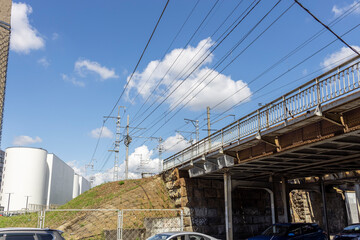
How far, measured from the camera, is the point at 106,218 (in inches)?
931

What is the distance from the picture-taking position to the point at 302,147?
15602 mm

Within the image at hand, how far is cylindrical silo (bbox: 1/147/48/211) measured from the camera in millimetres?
67812

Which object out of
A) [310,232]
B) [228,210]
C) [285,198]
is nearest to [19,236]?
[310,232]

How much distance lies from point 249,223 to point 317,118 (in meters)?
20.2

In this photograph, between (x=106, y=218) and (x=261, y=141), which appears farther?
(x=106, y=218)

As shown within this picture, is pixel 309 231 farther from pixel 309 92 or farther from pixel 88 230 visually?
pixel 88 230

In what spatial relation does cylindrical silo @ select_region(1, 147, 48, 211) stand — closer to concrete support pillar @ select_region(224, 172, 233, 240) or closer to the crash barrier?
the crash barrier

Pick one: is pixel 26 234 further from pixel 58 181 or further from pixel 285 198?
pixel 58 181

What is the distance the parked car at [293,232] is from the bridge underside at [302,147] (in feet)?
13.3

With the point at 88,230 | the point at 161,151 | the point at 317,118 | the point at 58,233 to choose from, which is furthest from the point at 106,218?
the point at 161,151

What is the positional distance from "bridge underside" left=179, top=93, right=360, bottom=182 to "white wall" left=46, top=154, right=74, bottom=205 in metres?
60.9

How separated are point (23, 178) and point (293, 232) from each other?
67540mm

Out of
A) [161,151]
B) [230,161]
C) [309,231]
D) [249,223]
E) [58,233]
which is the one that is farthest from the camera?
[161,151]

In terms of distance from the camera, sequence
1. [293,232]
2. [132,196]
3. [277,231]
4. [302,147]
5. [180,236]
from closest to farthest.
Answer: [180,236] → [302,147] → [293,232] → [277,231] → [132,196]
